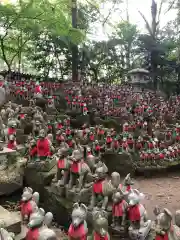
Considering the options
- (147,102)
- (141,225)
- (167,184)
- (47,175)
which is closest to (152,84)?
(147,102)

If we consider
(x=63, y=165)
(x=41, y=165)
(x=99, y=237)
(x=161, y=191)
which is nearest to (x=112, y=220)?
(x=99, y=237)

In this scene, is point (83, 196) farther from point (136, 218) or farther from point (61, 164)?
point (136, 218)

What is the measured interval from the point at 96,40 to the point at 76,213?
64.0 ft

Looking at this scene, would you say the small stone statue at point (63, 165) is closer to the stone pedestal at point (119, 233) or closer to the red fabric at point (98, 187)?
the red fabric at point (98, 187)

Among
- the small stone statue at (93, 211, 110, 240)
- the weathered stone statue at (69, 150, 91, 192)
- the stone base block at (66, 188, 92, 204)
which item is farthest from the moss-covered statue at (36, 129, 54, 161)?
the small stone statue at (93, 211, 110, 240)

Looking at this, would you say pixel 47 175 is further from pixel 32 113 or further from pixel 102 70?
pixel 102 70

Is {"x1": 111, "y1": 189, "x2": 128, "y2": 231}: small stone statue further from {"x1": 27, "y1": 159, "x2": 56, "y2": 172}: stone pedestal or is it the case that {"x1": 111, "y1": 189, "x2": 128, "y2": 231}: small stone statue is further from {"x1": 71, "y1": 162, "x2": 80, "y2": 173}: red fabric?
{"x1": 27, "y1": 159, "x2": 56, "y2": 172}: stone pedestal

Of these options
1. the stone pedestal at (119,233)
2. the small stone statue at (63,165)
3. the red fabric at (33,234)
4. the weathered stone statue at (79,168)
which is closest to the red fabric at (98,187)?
the weathered stone statue at (79,168)

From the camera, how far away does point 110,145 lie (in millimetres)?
9656

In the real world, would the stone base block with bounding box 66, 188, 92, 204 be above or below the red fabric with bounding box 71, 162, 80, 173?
below

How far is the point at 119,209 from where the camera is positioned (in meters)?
4.68

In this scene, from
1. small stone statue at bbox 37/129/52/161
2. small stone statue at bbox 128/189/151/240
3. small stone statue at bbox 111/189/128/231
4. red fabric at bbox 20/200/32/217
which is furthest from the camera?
small stone statue at bbox 37/129/52/161

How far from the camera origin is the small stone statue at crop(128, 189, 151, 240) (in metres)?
4.27

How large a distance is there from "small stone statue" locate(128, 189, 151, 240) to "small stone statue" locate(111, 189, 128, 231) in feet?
0.72
